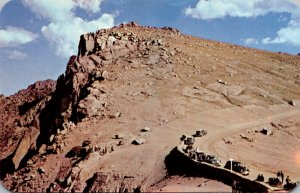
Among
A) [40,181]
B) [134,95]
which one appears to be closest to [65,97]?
[134,95]

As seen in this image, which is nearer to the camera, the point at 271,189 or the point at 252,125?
the point at 271,189

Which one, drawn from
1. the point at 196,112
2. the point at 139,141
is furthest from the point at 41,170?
the point at 196,112

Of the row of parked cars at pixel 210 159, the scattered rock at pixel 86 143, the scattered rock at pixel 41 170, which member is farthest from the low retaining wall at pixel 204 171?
the scattered rock at pixel 41 170

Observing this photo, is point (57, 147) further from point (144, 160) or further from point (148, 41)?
point (148, 41)

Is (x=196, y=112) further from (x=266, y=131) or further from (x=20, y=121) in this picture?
(x=20, y=121)

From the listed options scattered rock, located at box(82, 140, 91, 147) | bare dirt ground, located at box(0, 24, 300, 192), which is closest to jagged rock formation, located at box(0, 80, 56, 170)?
scattered rock, located at box(82, 140, 91, 147)

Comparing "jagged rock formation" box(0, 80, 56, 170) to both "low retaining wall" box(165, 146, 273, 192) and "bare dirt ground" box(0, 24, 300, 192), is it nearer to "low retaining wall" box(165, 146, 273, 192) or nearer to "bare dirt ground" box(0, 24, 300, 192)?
"bare dirt ground" box(0, 24, 300, 192)
